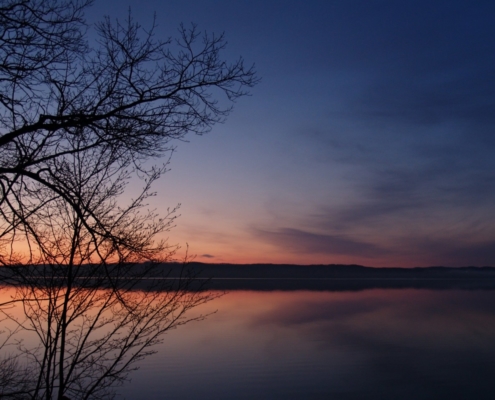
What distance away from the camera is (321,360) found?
46.1 ft

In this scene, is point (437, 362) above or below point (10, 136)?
below

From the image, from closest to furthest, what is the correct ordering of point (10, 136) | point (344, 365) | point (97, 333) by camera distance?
1. point (10, 136)
2. point (344, 365)
3. point (97, 333)

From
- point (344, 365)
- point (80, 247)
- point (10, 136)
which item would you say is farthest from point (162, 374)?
point (10, 136)

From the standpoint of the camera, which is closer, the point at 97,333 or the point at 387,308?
the point at 97,333

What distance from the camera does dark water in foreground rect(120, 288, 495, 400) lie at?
1104 centimetres

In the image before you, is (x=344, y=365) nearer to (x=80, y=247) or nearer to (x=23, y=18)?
(x=80, y=247)

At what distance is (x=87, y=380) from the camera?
33.9 ft

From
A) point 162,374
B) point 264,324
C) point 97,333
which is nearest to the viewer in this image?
point 162,374

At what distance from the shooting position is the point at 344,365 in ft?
44.6

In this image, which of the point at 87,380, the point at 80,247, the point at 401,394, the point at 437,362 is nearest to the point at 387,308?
the point at 437,362

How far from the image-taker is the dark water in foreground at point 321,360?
11039 millimetres

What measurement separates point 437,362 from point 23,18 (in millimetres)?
13910

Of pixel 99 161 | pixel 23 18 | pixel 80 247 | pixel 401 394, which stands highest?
pixel 23 18

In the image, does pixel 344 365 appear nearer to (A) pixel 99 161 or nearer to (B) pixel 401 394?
(B) pixel 401 394
